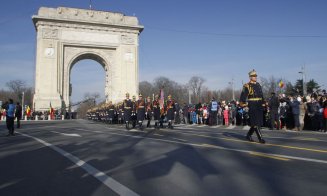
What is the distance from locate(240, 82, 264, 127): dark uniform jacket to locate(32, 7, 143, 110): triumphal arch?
140 ft

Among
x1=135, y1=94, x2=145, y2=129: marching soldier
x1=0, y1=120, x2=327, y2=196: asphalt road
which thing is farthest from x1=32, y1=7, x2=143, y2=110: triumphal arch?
x1=0, y1=120, x2=327, y2=196: asphalt road

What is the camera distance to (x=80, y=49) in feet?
177

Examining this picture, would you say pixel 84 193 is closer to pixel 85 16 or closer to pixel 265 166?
pixel 265 166

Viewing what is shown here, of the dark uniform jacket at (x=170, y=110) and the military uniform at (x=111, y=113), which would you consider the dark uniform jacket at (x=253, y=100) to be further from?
the military uniform at (x=111, y=113)

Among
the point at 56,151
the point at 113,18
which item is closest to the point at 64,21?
the point at 113,18

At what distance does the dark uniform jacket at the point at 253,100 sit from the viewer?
36.7 feet

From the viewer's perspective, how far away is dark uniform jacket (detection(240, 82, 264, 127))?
1117cm

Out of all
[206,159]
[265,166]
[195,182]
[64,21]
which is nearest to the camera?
[195,182]

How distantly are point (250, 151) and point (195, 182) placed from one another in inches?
145

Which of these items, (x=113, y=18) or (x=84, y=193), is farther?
(x=113, y=18)

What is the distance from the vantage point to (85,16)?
53.6 metres

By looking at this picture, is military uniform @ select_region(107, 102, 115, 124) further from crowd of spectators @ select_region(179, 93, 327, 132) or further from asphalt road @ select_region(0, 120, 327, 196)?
asphalt road @ select_region(0, 120, 327, 196)

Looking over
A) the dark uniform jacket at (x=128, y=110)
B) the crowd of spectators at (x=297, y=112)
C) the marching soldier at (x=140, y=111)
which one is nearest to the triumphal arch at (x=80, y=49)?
the dark uniform jacket at (x=128, y=110)

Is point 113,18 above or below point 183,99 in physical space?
above
